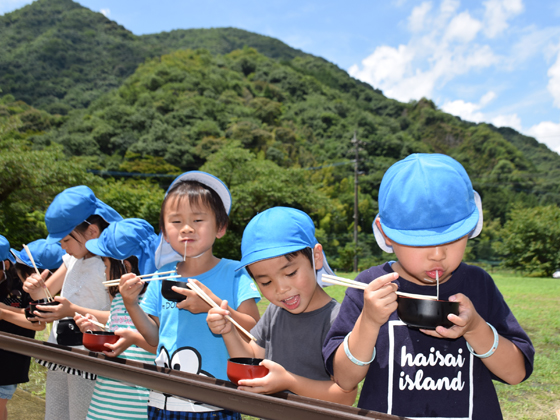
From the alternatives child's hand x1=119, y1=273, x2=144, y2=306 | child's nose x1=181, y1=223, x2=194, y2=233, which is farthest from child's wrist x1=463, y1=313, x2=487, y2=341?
child's hand x1=119, y1=273, x2=144, y2=306

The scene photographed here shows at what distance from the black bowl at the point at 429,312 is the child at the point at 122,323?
132 cm

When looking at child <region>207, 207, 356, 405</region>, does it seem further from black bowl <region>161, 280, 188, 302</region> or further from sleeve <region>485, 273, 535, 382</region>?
sleeve <region>485, 273, 535, 382</region>

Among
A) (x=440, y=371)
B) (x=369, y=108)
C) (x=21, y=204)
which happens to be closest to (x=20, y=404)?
(x=440, y=371)

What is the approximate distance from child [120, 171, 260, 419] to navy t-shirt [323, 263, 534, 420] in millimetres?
711

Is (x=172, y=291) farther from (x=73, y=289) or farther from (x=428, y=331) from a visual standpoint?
(x=73, y=289)

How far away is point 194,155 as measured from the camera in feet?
145

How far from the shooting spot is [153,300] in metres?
2.04

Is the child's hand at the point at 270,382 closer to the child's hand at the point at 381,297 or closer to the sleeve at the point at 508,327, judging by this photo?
the child's hand at the point at 381,297

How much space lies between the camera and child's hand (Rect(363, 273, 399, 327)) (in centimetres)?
101

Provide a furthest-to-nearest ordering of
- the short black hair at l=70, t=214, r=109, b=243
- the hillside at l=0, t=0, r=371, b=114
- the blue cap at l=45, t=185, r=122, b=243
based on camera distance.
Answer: the hillside at l=0, t=0, r=371, b=114, the short black hair at l=70, t=214, r=109, b=243, the blue cap at l=45, t=185, r=122, b=243

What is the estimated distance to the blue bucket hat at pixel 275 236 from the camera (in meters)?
1.42

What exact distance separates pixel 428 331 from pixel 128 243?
1813 millimetres

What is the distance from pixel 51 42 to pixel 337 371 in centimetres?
9644

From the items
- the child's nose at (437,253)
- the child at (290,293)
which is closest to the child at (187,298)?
the child at (290,293)
